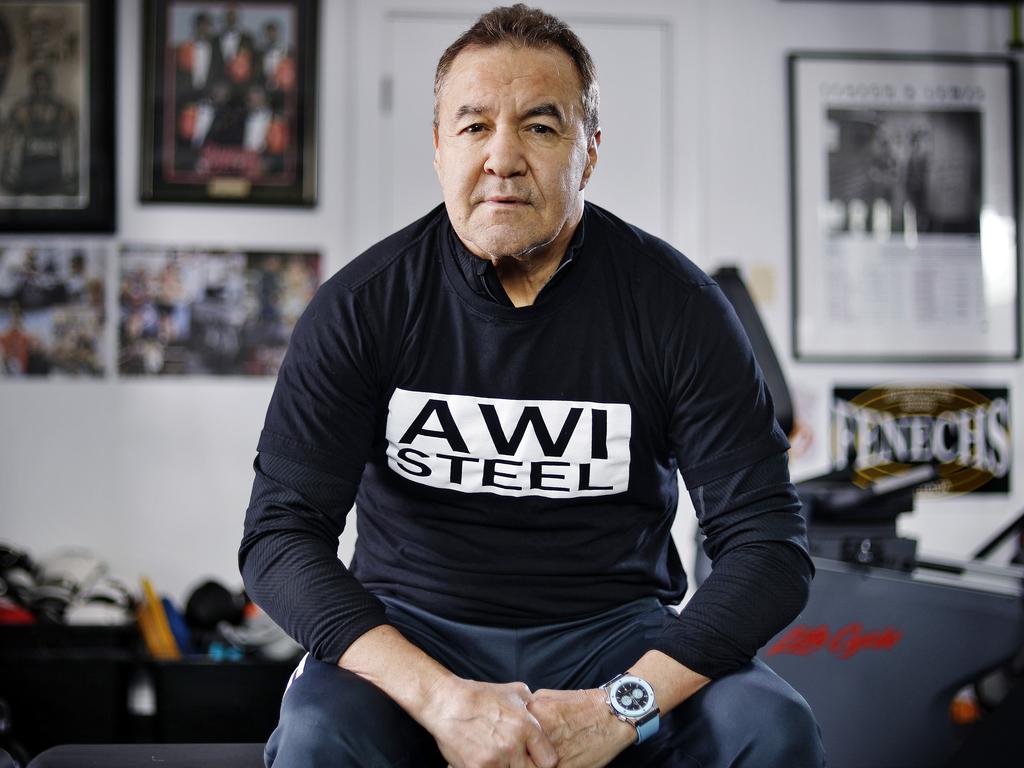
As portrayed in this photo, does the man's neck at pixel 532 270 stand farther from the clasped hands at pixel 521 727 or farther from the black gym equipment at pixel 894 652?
the black gym equipment at pixel 894 652

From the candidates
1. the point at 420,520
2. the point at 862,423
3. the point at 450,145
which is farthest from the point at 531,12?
the point at 862,423

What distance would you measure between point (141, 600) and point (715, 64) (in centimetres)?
236

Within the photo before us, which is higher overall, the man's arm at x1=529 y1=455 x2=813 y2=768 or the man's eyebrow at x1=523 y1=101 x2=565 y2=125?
the man's eyebrow at x1=523 y1=101 x2=565 y2=125

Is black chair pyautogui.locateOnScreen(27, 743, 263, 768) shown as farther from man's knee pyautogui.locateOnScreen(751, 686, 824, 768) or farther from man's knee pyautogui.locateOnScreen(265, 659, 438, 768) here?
man's knee pyautogui.locateOnScreen(751, 686, 824, 768)

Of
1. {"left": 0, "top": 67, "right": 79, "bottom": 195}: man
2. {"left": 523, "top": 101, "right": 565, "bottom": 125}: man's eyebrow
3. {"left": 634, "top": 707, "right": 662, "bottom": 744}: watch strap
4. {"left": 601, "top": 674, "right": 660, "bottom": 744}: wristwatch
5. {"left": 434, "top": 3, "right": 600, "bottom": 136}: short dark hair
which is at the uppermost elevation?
{"left": 0, "top": 67, "right": 79, "bottom": 195}: man

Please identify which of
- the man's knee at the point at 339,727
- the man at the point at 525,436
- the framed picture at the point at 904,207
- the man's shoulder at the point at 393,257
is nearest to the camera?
the man's knee at the point at 339,727

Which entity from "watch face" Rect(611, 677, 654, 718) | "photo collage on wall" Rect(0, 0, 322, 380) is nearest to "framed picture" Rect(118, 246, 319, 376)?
"photo collage on wall" Rect(0, 0, 322, 380)

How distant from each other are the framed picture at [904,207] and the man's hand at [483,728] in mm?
2223

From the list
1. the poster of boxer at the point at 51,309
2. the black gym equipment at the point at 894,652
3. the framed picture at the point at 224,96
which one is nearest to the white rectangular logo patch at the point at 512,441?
the black gym equipment at the point at 894,652

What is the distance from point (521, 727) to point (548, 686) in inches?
9.1

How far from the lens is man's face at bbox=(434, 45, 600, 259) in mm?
1271

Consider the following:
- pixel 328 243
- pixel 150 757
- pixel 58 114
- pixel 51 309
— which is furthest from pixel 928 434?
pixel 58 114

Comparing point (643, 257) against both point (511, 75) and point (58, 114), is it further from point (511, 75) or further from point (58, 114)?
point (58, 114)

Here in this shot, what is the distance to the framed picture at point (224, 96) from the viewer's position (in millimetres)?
2826
